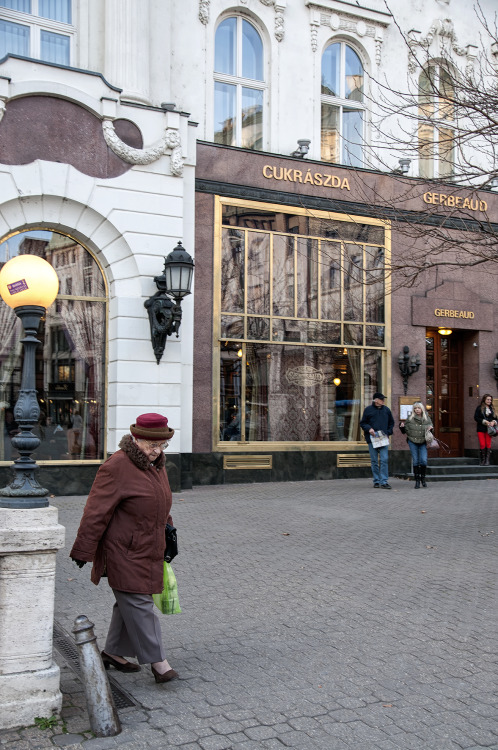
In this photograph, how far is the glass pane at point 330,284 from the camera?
54.2 ft

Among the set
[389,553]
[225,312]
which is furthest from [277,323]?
[389,553]

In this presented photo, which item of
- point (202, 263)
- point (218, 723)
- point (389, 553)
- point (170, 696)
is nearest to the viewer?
point (218, 723)

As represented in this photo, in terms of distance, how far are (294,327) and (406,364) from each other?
9.94 ft

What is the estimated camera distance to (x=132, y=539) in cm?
474

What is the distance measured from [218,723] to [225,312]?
11.6 metres

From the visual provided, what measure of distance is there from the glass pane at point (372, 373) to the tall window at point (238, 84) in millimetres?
5409

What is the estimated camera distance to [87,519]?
183 inches

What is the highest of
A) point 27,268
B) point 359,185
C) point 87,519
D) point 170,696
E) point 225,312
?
point 359,185

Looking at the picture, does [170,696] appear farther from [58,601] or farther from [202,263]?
[202,263]

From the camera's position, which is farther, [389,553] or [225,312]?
[225,312]

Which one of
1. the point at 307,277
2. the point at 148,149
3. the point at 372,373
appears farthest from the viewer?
the point at 372,373

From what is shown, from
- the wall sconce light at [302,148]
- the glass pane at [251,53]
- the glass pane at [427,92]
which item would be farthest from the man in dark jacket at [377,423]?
the glass pane at [251,53]

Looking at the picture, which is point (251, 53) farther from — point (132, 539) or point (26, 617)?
point (26, 617)

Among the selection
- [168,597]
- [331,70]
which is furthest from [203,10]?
[168,597]
